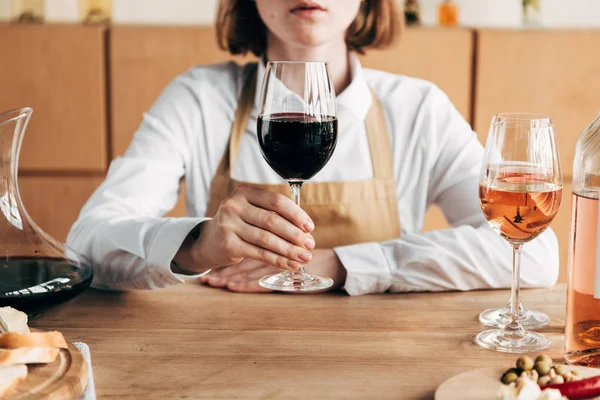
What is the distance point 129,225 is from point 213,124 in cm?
51

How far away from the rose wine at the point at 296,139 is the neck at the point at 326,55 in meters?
0.73

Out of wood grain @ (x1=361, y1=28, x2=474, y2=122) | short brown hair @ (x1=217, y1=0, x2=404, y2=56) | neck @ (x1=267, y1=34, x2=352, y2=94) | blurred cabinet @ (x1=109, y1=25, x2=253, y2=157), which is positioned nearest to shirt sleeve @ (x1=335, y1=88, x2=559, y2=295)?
neck @ (x1=267, y1=34, x2=352, y2=94)

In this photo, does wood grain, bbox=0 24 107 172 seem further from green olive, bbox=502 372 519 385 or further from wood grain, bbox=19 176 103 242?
green olive, bbox=502 372 519 385

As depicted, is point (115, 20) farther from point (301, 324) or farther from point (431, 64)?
point (301, 324)

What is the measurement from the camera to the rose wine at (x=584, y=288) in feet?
2.86

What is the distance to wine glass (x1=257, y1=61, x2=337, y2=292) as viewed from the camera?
0.98 m

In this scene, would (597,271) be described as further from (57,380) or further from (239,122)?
(239,122)

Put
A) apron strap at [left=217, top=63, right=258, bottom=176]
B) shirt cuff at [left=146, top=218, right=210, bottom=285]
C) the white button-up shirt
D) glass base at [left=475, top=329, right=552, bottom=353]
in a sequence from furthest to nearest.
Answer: apron strap at [left=217, top=63, right=258, bottom=176] → the white button-up shirt → shirt cuff at [left=146, top=218, right=210, bottom=285] → glass base at [left=475, top=329, right=552, bottom=353]

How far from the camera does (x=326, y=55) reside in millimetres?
1776

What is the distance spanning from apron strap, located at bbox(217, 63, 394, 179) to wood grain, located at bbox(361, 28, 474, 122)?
0.99 metres

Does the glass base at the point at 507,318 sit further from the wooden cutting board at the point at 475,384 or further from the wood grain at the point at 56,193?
the wood grain at the point at 56,193

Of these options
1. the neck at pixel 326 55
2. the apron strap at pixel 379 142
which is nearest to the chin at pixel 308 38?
the neck at pixel 326 55

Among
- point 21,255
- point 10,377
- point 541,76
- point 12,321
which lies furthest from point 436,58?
point 10,377

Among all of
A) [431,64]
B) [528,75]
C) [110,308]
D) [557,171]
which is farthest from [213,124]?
[528,75]
